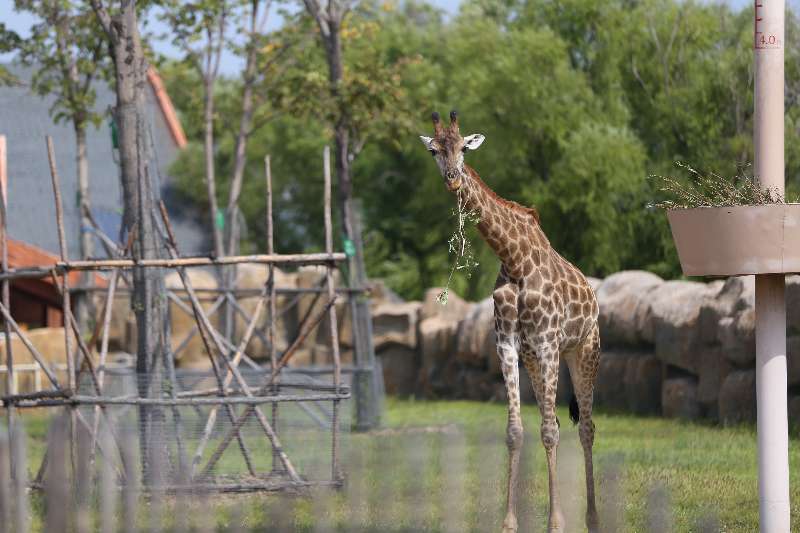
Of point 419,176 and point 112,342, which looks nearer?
point 112,342

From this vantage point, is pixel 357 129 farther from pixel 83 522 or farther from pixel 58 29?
pixel 83 522

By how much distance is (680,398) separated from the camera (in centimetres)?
1656

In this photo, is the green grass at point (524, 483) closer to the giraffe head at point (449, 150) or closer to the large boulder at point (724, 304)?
the large boulder at point (724, 304)

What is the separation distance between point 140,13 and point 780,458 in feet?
47.1

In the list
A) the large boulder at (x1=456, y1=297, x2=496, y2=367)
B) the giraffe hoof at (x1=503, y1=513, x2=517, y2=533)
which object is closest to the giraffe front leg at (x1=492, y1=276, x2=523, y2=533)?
the giraffe hoof at (x1=503, y1=513, x2=517, y2=533)

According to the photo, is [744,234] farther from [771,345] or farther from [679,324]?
[679,324]

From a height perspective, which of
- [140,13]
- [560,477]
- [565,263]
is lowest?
[560,477]

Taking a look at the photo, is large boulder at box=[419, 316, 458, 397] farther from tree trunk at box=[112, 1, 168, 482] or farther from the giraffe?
the giraffe

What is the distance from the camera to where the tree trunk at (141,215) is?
476 inches

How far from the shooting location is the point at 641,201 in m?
25.5

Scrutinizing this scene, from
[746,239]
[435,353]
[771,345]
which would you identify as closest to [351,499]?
[771,345]

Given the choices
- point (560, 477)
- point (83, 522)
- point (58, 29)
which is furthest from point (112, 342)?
point (83, 522)

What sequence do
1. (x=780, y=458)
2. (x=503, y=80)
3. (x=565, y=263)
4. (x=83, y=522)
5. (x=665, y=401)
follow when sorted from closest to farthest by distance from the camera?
(x=780, y=458), (x=83, y=522), (x=565, y=263), (x=665, y=401), (x=503, y=80)

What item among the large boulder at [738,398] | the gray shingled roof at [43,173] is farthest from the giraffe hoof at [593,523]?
the gray shingled roof at [43,173]
